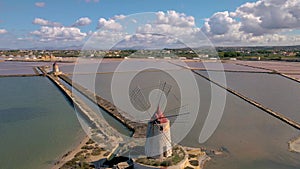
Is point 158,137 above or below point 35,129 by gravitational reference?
above

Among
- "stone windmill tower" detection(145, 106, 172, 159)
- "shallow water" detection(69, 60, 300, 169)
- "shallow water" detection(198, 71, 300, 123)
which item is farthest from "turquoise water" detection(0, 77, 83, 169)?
"shallow water" detection(198, 71, 300, 123)

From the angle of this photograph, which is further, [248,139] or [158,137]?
[248,139]

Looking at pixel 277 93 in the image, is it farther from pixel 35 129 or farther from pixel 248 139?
pixel 35 129

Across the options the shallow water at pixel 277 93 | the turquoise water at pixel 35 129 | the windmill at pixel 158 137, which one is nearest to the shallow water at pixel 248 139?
the shallow water at pixel 277 93

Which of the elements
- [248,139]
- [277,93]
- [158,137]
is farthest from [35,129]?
[277,93]

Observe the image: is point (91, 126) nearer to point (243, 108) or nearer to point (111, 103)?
point (111, 103)
